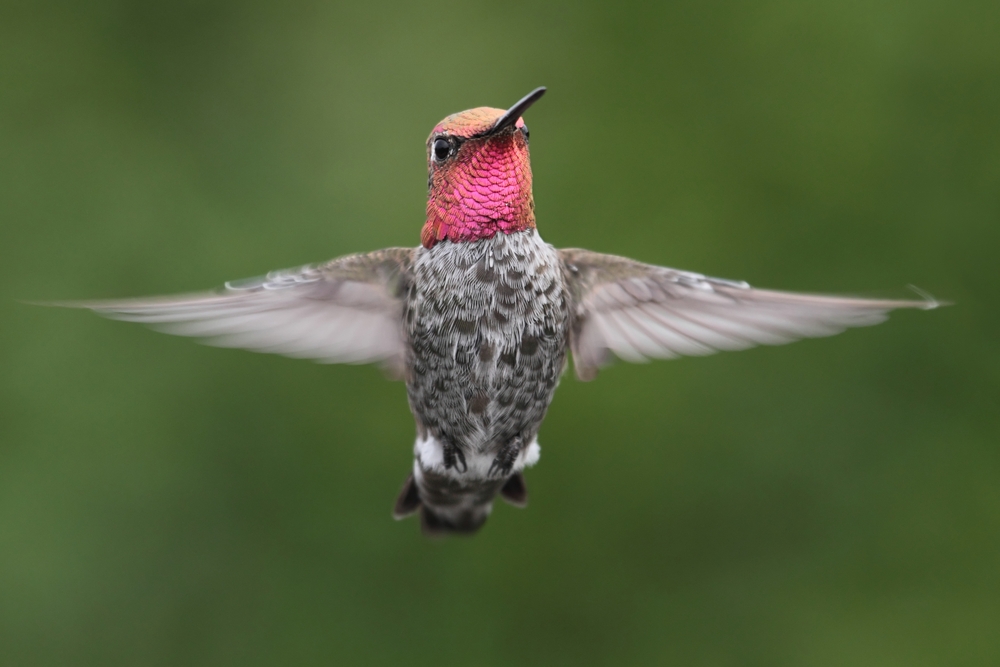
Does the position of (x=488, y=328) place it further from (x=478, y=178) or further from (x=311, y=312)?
(x=311, y=312)

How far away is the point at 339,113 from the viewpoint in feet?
10.8

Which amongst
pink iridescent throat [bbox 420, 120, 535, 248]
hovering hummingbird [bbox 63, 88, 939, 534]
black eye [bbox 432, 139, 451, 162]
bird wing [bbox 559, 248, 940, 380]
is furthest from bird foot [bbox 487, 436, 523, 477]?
black eye [bbox 432, 139, 451, 162]

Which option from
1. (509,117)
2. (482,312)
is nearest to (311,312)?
(482,312)

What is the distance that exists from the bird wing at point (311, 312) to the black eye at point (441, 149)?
0.80ft

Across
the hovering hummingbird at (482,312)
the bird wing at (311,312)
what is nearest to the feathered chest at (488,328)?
the hovering hummingbird at (482,312)

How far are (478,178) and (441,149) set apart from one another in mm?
107

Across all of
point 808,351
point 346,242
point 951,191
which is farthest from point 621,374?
point 951,191

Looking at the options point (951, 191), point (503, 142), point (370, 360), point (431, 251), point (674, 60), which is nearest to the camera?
point (503, 142)

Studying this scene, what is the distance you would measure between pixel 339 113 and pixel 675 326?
186 centimetres

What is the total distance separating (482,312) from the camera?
5.52 ft

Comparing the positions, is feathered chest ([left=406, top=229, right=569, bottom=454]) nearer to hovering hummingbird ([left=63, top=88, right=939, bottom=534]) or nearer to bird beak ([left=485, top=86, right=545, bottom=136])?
hovering hummingbird ([left=63, top=88, right=939, bottom=534])

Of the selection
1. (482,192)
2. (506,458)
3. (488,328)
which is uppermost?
(482,192)

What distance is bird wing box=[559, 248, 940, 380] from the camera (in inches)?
60.3

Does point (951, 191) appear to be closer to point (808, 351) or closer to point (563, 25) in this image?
point (808, 351)
